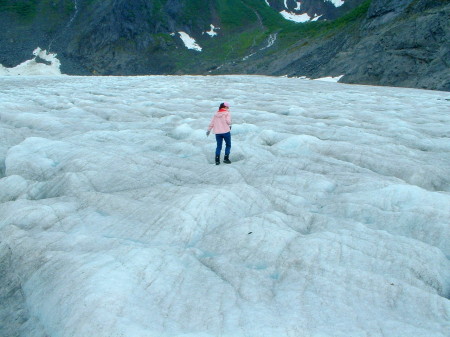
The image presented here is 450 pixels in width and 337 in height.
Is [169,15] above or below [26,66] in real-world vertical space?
above

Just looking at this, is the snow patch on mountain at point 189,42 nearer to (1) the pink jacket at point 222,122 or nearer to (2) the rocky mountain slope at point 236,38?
(2) the rocky mountain slope at point 236,38

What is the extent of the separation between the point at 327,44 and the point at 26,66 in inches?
2556

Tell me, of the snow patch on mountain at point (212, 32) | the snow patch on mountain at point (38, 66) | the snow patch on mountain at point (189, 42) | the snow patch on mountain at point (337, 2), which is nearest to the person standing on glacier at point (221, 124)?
the snow patch on mountain at point (38, 66)

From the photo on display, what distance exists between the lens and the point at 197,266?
713 cm

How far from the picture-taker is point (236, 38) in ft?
371

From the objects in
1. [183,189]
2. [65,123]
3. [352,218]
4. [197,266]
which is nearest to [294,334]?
[197,266]

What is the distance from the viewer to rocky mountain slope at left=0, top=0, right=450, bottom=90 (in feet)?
164

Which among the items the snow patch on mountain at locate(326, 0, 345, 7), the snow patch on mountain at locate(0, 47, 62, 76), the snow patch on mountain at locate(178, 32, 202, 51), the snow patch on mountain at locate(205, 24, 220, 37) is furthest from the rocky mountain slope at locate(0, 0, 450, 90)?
the snow patch on mountain at locate(0, 47, 62, 76)

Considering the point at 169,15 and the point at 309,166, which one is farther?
the point at 169,15

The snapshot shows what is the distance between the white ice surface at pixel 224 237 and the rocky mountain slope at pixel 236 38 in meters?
36.0

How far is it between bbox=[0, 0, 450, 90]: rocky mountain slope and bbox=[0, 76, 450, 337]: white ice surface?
36047mm

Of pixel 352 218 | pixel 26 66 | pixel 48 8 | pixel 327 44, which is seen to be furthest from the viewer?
pixel 48 8

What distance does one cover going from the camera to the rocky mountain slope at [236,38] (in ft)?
164

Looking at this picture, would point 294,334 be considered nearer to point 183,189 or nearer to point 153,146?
point 183,189
